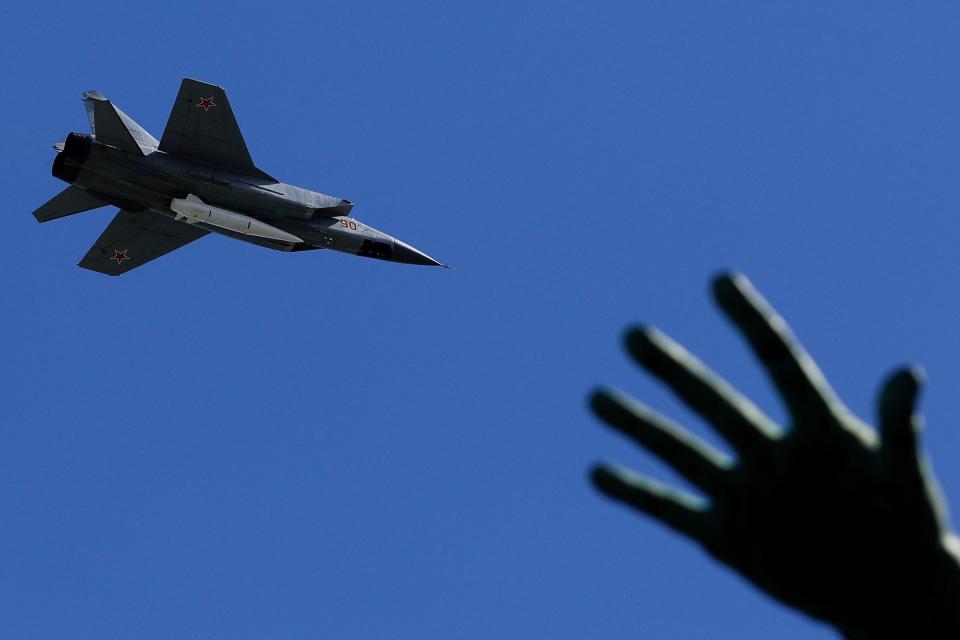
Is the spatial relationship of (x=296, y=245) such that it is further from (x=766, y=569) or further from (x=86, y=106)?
(x=766, y=569)

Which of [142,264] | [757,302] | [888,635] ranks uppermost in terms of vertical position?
[142,264]

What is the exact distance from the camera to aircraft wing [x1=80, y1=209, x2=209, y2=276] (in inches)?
2089

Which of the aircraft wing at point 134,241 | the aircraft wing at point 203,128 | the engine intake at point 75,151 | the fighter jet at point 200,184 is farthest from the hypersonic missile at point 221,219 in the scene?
the aircraft wing at point 134,241

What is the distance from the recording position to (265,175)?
160ft

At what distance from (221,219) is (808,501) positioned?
4217 centimetres

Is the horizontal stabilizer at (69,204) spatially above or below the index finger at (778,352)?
above

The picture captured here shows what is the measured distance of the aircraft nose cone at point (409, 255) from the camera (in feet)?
168

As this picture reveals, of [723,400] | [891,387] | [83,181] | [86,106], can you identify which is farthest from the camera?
[86,106]

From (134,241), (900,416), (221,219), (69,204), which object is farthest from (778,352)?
(134,241)

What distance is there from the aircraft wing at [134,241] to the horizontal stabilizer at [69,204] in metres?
2.08

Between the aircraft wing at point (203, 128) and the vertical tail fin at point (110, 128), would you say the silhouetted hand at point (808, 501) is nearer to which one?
the vertical tail fin at point (110, 128)

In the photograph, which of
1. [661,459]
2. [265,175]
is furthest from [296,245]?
[661,459]

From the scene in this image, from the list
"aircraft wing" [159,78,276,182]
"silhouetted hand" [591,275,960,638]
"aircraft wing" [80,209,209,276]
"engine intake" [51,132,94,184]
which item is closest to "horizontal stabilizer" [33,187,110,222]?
"aircraft wing" [80,209,209,276]

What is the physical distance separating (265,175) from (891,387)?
45270 mm
